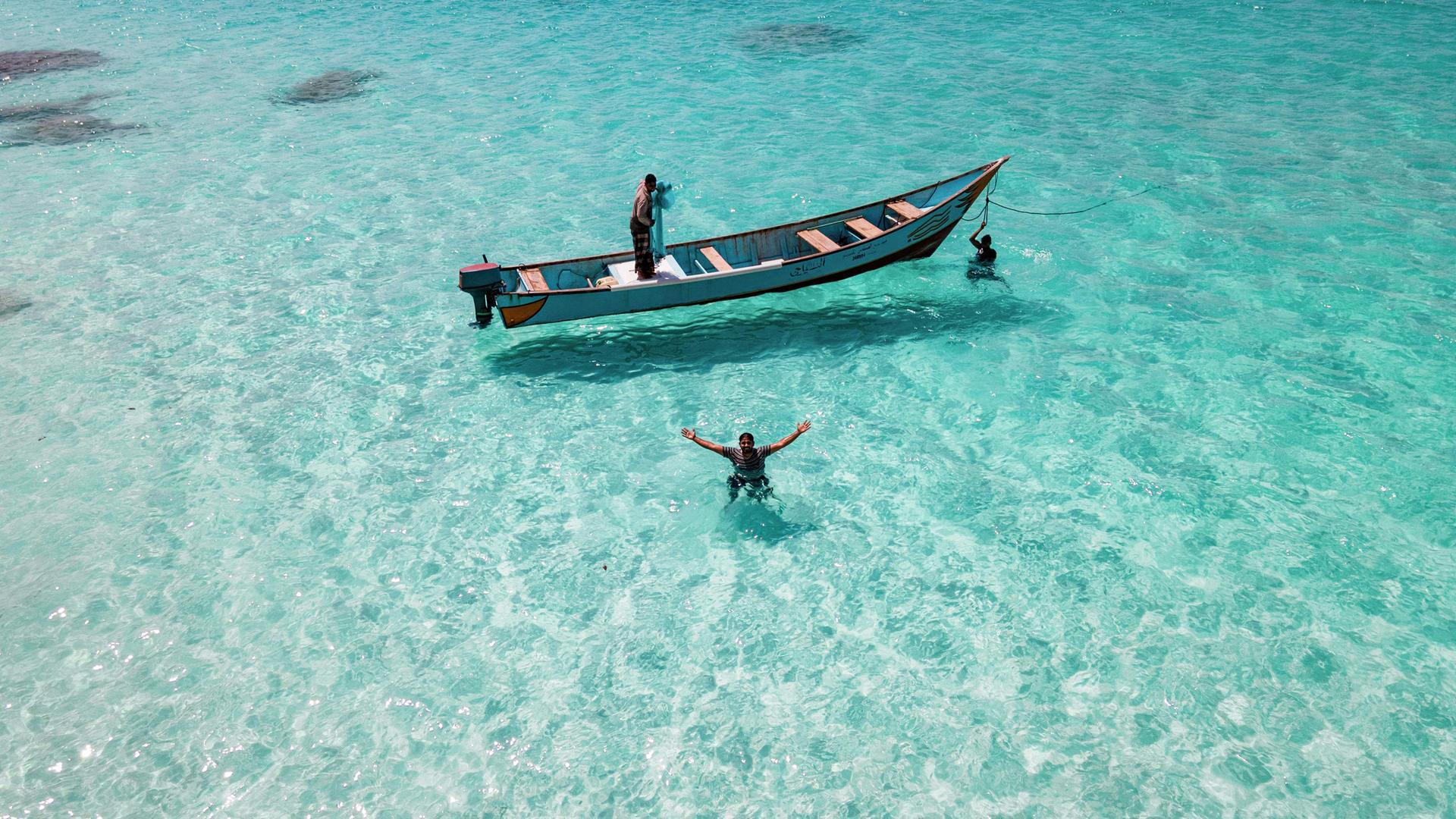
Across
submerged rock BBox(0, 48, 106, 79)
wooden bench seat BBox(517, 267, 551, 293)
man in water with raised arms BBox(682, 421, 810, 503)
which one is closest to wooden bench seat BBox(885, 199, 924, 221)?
man in water with raised arms BBox(682, 421, 810, 503)

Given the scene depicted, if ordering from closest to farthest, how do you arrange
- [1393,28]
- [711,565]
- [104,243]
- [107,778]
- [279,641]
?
1. [107,778]
2. [279,641]
3. [711,565]
4. [104,243]
5. [1393,28]

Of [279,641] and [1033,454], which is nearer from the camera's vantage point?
[279,641]

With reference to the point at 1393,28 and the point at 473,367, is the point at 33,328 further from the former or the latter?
the point at 1393,28

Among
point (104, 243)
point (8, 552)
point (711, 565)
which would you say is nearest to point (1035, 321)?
point (711, 565)

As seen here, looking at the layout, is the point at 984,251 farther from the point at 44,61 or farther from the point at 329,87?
the point at 44,61

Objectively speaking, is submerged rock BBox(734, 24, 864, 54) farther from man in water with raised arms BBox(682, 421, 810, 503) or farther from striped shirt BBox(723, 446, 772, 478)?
striped shirt BBox(723, 446, 772, 478)
